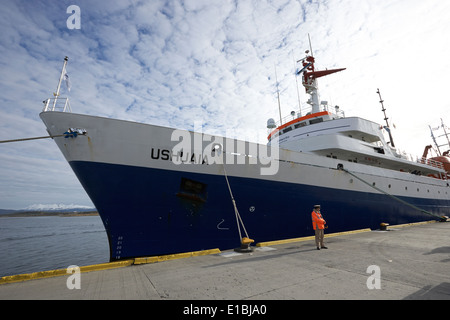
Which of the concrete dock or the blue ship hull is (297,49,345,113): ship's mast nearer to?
the blue ship hull

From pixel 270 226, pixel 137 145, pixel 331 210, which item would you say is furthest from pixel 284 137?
pixel 137 145

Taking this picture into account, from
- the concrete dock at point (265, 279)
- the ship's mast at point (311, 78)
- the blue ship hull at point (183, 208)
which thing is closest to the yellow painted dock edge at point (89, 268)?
the concrete dock at point (265, 279)

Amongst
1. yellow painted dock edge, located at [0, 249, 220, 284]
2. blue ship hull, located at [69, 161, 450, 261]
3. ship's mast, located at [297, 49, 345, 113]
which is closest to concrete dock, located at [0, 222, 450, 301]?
yellow painted dock edge, located at [0, 249, 220, 284]

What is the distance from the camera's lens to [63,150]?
6.09m

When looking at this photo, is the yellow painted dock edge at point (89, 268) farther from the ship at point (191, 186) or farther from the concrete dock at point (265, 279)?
the ship at point (191, 186)

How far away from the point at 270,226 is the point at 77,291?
6.14 metres

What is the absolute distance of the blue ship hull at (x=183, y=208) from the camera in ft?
19.5

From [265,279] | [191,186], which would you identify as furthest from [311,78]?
[265,279]

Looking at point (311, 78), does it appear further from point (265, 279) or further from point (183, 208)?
point (265, 279)

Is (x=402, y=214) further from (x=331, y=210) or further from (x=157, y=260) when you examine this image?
(x=157, y=260)

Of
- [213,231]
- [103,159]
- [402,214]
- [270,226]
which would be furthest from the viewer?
[402,214]

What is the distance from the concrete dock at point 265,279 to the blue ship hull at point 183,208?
1223 mm

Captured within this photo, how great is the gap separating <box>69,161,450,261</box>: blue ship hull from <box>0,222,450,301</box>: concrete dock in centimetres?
122

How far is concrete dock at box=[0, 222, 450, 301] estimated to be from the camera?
298 cm
